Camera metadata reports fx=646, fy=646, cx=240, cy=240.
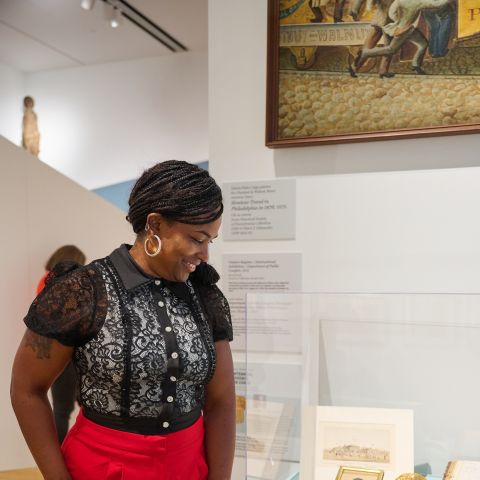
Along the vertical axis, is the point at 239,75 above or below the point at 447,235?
above

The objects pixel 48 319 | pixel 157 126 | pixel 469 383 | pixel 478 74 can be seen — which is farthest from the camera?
pixel 157 126

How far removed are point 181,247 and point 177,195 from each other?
124 mm

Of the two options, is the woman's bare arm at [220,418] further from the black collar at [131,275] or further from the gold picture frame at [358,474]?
the gold picture frame at [358,474]

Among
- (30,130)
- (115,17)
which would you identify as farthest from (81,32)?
(30,130)

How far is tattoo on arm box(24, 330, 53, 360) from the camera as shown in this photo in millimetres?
1438

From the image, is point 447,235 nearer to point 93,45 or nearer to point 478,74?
point 478,74

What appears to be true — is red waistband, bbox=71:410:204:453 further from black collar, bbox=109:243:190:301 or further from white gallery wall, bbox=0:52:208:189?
white gallery wall, bbox=0:52:208:189

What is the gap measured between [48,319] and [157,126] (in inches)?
223

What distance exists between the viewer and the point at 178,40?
6.44m

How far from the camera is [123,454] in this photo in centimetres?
147

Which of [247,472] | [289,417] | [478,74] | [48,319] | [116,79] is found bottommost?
[247,472]

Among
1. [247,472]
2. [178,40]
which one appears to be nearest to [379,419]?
[247,472]

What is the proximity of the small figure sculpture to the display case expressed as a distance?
5833 mm

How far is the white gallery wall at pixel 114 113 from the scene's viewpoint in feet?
22.2
